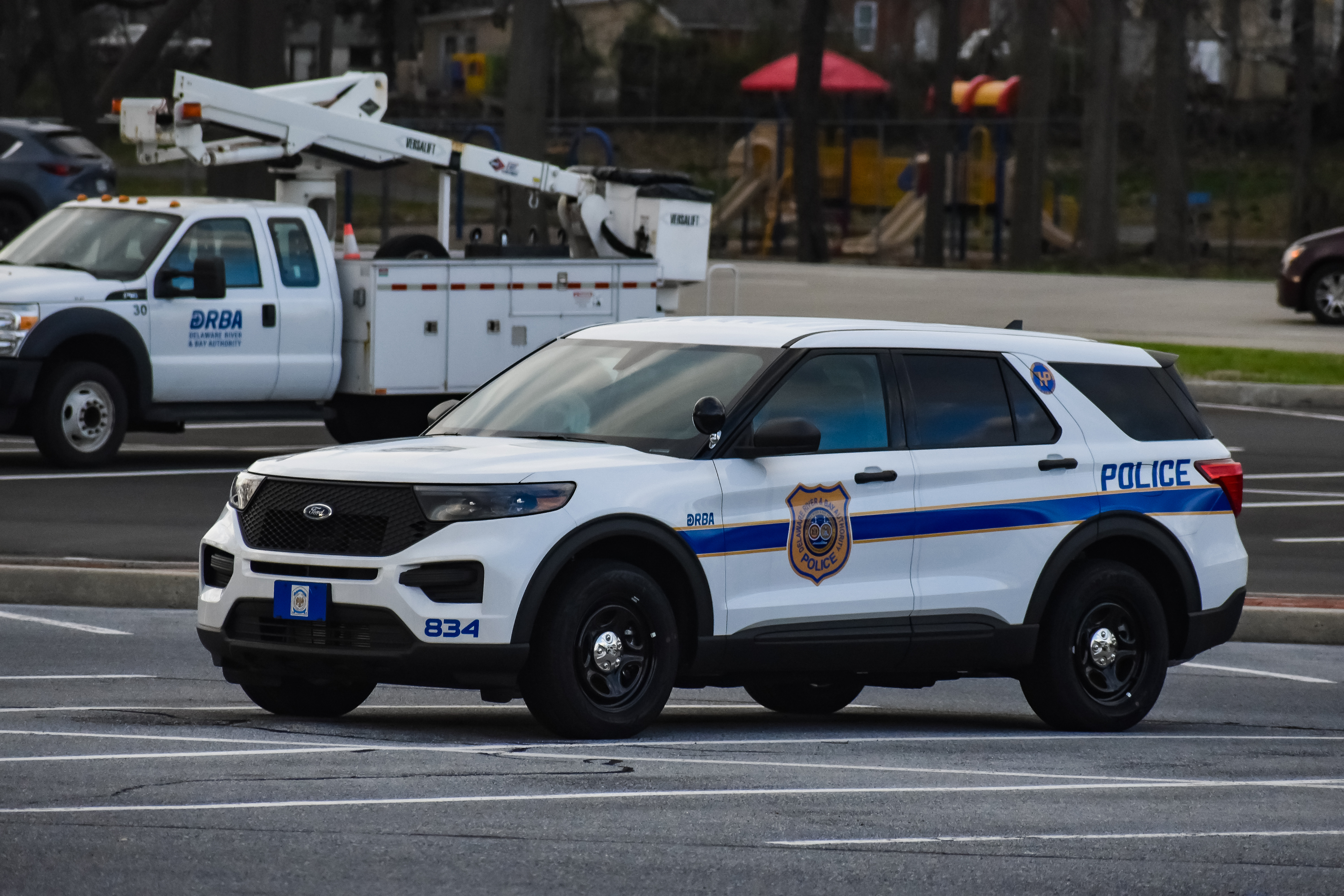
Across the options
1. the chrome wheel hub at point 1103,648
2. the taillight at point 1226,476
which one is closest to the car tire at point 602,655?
the chrome wheel hub at point 1103,648

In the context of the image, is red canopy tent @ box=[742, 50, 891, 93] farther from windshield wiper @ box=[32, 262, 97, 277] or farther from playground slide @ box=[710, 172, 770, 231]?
windshield wiper @ box=[32, 262, 97, 277]

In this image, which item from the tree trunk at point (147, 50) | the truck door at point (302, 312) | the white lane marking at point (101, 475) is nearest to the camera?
the white lane marking at point (101, 475)

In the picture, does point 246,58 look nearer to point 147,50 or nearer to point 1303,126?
point 147,50

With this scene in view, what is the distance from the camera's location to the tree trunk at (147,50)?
138ft

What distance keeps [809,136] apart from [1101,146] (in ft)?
19.3

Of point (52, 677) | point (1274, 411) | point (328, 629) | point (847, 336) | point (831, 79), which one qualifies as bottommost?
point (52, 677)

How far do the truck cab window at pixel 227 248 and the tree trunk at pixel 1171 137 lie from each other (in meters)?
29.9

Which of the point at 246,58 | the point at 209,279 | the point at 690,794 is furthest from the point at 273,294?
the point at 246,58

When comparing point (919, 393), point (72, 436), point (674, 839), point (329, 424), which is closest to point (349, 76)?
point (329, 424)

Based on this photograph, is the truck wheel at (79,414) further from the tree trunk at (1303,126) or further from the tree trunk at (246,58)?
the tree trunk at (1303,126)

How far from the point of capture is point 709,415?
8.48m

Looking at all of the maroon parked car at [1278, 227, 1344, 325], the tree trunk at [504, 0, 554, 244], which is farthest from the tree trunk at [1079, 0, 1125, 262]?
the tree trunk at [504, 0, 554, 244]

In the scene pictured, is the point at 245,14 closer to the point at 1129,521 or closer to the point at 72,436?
the point at 72,436

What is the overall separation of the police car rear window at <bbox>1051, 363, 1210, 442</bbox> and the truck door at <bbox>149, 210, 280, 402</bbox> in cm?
898
